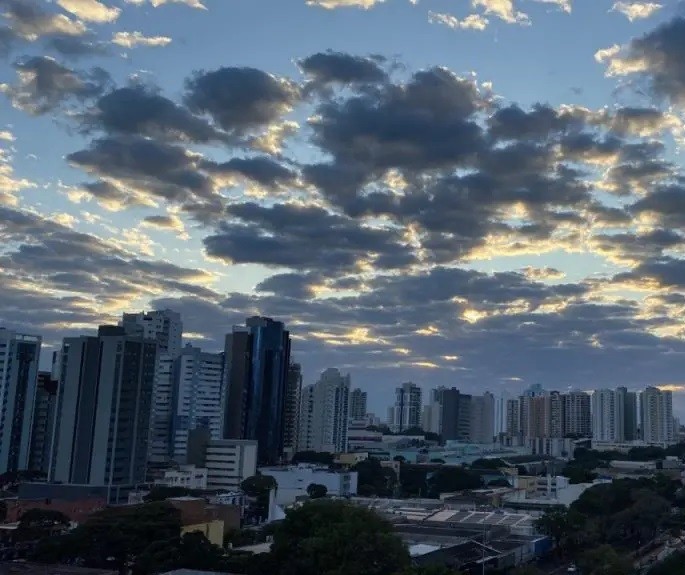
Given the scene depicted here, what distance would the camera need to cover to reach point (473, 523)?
28141 millimetres

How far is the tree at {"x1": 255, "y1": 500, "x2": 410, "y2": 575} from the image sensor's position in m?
15.4

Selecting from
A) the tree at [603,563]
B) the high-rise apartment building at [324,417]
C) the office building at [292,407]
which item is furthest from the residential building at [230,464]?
the tree at [603,563]

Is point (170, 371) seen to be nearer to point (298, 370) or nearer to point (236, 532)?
point (298, 370)

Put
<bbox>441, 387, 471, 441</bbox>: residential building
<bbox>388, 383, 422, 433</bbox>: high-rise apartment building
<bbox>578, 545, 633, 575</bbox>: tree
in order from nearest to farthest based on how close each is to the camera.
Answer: <bbox>578, 545, 633, 575</bbox>: tree, <bbox>441, 387, 471, 441</bbox>: residential building, <bbox>388, 383, 422, 433</bbox>: high-rise apartment building

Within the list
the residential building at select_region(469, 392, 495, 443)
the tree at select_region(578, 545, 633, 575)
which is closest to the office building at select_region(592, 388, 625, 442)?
the residential building at select_region(469, 392, 495, 443)

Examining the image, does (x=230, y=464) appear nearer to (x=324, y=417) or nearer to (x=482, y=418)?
(x=324, y=417)

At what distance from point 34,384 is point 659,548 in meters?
30.1

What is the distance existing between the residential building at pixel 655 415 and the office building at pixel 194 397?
5243cm

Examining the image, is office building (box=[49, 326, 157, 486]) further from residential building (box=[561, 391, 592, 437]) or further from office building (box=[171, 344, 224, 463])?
residential building (box=[561, 391, 592, 437])

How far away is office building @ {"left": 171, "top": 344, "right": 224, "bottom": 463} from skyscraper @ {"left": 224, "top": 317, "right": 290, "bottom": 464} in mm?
1761

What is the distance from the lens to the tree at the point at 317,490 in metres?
36.0

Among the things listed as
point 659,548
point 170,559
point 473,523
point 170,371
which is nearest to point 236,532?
point 170,559

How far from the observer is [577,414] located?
89.6 m

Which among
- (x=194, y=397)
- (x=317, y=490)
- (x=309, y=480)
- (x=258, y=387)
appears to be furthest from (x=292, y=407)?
(x=317, y=490)
